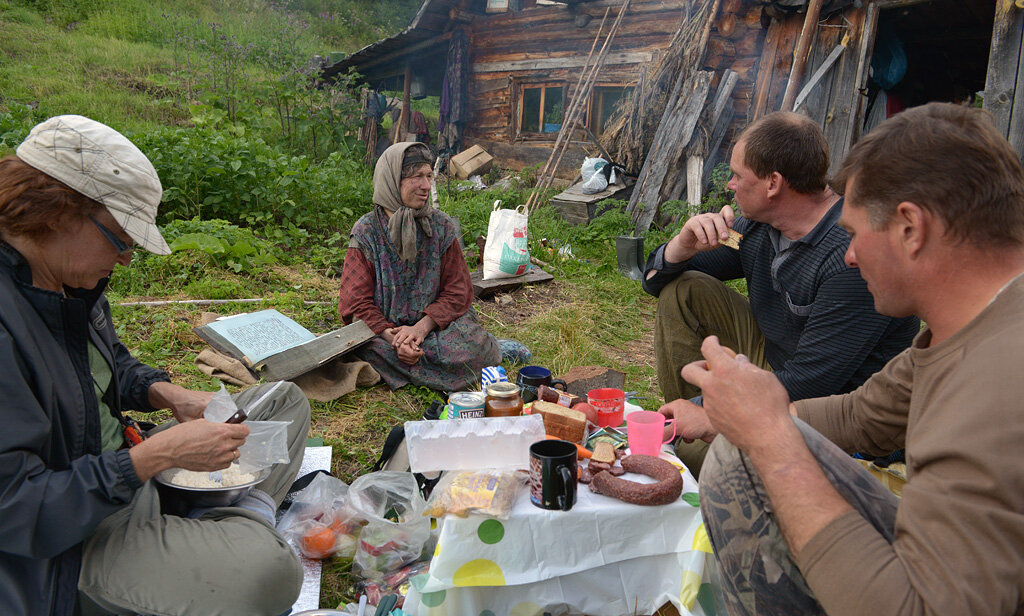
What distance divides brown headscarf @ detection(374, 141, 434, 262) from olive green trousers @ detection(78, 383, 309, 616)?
7.29ft

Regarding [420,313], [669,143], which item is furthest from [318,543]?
[669,143]

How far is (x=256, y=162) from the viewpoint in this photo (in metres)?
6.54

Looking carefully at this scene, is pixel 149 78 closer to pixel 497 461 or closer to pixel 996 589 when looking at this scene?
pixel 497 461

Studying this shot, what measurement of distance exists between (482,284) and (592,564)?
415cm

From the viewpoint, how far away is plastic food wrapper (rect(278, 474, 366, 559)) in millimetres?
2416

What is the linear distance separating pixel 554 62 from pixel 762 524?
9.57 metres

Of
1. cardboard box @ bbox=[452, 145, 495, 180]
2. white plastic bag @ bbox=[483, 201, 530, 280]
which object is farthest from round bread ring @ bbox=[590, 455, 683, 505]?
cardboard box @ bbox=[452, 145, 495, 180]

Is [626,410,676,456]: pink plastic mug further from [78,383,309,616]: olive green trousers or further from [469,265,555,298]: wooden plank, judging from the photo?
[469,265,555,298]: wooden plank

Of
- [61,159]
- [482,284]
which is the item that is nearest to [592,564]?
[61,159]

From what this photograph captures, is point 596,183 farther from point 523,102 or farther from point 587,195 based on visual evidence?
point 523,102

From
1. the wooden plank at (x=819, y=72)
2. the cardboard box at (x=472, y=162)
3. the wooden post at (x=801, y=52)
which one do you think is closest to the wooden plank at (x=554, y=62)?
the cardboard box at (x=472, y=162)

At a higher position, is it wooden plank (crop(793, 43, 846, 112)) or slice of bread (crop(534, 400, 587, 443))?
wooden plank (crop(793, 43, 846, 112))

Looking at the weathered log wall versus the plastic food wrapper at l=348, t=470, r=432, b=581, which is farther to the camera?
the weathered log wall

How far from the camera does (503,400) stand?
232cm
